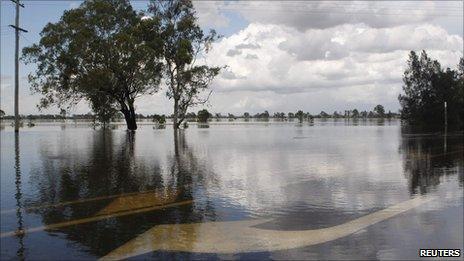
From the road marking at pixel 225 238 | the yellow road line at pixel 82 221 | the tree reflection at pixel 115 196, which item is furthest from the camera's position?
the tree reflection at pixel 115 196

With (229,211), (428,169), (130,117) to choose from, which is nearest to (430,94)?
(130,117)

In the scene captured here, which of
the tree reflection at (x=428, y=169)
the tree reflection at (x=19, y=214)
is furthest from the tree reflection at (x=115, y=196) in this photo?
the tree reflection at (x=428, y=169)

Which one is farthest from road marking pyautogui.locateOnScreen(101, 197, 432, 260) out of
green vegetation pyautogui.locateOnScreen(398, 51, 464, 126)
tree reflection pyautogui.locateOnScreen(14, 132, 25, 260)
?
green vegetation pyautogui.locateOnScreen(398, 51, 464, 126)

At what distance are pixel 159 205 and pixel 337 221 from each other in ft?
12.0

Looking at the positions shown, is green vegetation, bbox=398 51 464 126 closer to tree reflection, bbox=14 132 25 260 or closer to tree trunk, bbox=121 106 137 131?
tree trunk, bbox=121 106 137 131

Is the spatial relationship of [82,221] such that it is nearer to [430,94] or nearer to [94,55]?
[94,55]

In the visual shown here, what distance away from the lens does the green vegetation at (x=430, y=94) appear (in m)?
78.3

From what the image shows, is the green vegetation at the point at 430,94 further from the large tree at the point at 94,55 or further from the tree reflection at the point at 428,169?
the tree reflection at the point at 428,169

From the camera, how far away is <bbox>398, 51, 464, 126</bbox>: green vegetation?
257 feet

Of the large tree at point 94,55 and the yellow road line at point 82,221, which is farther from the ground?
the large tree at point 94,55

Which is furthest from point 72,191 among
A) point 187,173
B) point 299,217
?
point 299,217

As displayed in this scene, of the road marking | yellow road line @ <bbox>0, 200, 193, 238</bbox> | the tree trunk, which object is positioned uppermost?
the tree trunk

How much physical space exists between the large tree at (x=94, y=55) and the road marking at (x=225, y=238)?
44.7 m

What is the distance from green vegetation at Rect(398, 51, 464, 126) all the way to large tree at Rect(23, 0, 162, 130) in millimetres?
48649
